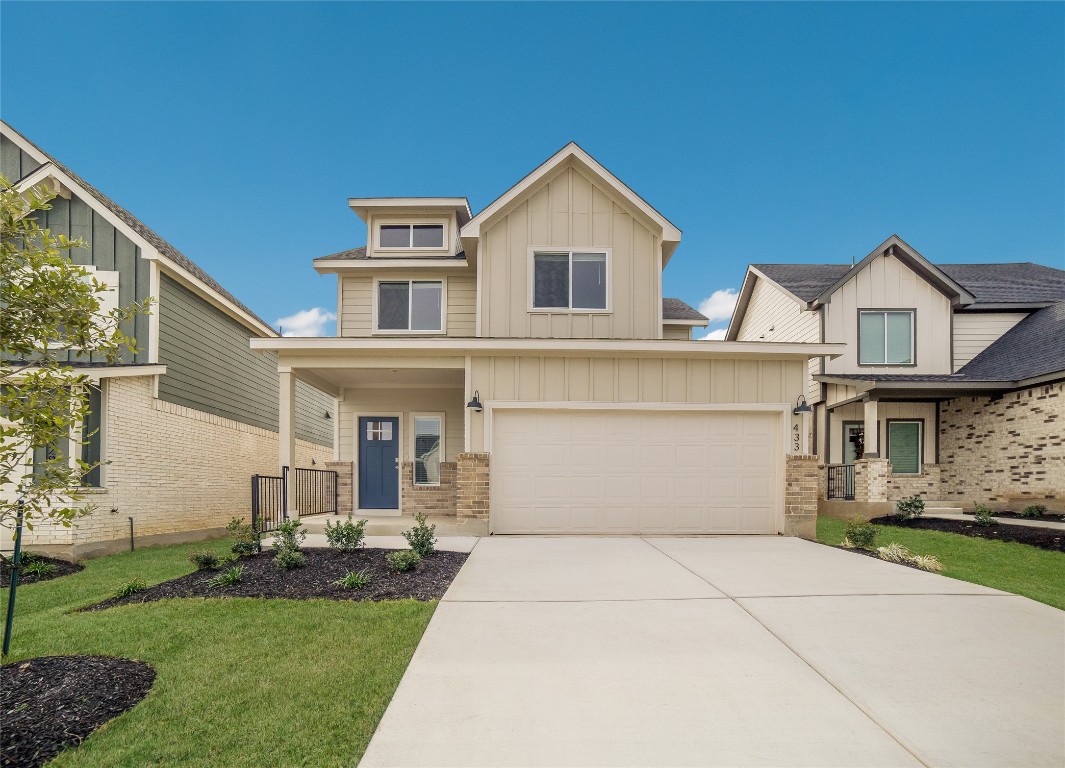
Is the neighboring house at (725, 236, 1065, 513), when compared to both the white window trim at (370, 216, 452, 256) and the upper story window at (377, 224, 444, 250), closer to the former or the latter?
the white window trim at (370, 216, 452, 256)

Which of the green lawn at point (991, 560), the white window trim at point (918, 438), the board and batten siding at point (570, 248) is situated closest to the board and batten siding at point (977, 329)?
the white window trim at point (918, 438)

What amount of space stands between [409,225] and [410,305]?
7.03ft

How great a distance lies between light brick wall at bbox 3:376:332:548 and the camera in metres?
9.72

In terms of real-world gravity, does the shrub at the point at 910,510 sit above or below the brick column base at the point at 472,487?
below

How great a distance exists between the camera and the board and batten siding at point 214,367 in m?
11.3

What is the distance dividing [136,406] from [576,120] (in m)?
12.7

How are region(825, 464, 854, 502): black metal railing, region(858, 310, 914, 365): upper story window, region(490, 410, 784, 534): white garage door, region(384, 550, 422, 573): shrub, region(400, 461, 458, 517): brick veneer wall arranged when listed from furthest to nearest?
region(858, 310, 914, 365): upper story window < region(825, 464, 854, 502): black metal railing < region(400, 461, 458, 517): brick veneer wall < region(490, 410, 784, 534): white garage door < region(384, 550, 422, 573): shrub

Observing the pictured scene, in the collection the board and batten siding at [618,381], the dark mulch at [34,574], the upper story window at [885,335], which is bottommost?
the dark mulch at [34,574]

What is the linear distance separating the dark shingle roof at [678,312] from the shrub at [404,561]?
10216mm

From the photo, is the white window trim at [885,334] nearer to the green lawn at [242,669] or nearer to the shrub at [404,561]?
the shrub at [404,561]

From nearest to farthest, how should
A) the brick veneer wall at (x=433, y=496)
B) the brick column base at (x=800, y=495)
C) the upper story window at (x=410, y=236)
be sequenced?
the brick column base at (x=800, y=495), the brick veneer wall at (x=433, y=496), the upper story window at (x=410, y=236)

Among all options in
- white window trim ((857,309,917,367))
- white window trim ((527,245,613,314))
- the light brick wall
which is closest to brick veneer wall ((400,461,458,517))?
white window trim ((527,245,613,314))

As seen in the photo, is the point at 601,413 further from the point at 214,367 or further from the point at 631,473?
the point at 214,367

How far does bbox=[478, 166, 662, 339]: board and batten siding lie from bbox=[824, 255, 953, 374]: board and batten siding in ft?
23.3
